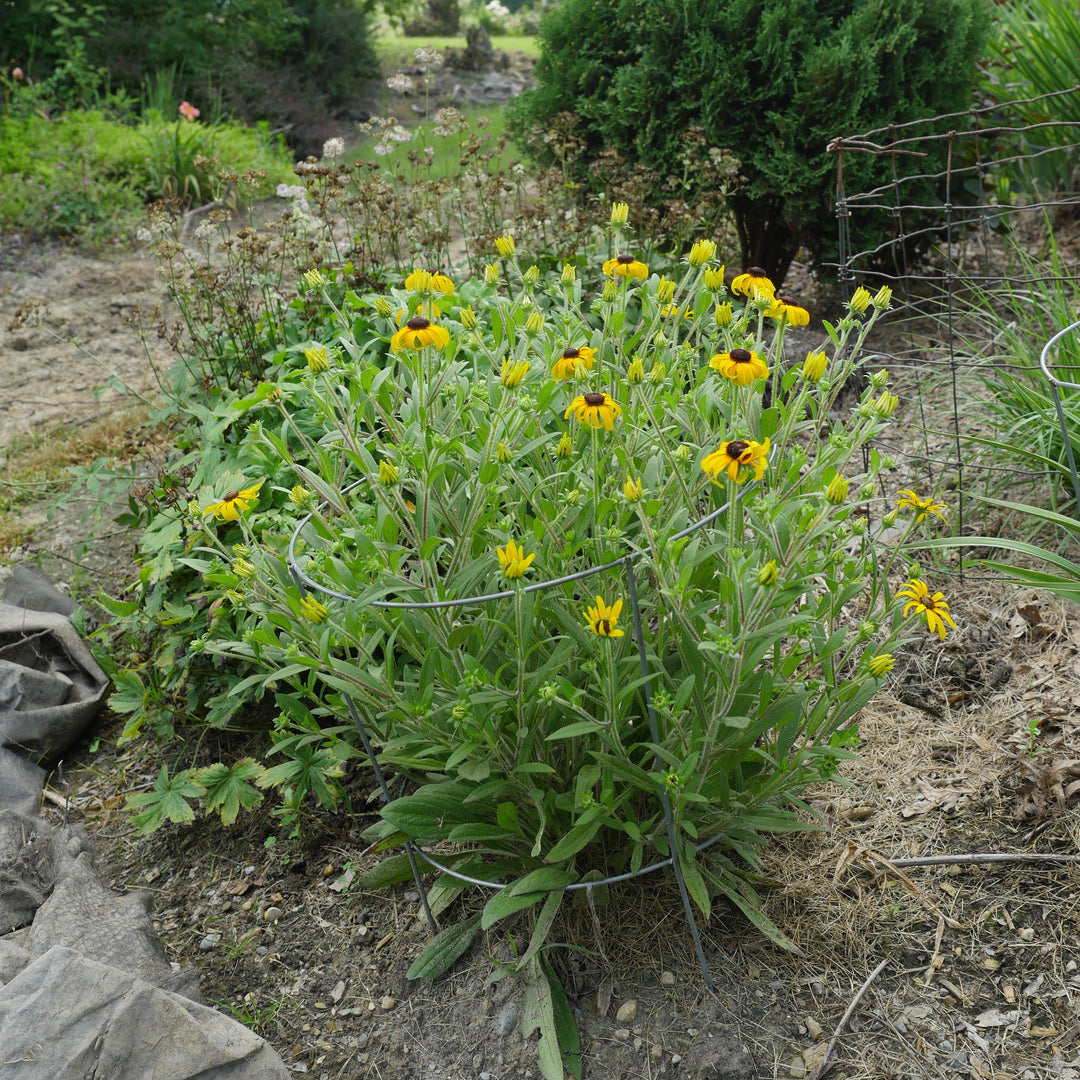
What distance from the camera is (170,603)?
8.92ft

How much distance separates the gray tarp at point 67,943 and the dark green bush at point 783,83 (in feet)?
10.5

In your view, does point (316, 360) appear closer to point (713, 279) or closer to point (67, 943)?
point (713, 279)

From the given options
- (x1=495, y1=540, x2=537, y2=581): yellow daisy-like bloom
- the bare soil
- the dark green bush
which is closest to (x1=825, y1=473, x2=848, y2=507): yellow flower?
(x1=495, y1=540, x2=537, y2=581): yellow daisy-like bloom

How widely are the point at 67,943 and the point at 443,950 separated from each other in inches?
→ 30.4

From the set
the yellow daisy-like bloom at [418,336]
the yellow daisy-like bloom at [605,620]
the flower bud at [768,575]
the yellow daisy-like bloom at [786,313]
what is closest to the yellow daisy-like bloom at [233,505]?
the yellow daisy-like bloom at [418,336]

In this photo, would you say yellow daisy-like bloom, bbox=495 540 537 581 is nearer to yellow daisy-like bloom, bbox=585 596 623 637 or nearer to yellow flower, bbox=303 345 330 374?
yellow daisy-like bloom, bbox=585 596 623 637

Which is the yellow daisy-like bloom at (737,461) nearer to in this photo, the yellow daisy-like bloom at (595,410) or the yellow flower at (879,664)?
the yellow daisy-like bloom at (595,410)

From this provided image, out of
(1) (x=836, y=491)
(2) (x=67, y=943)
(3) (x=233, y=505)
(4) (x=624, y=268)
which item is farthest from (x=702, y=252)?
(2) (x=67, y=943)

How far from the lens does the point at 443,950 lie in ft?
6.46

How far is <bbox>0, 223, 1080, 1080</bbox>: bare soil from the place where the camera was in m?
1.76

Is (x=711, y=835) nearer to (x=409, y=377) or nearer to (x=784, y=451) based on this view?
(x=784, y=451)

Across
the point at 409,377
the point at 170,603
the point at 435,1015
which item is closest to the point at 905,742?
the point at 435,1015

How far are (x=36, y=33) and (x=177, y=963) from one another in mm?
10375

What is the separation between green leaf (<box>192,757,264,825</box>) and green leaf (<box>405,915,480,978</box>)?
628 millimetres
